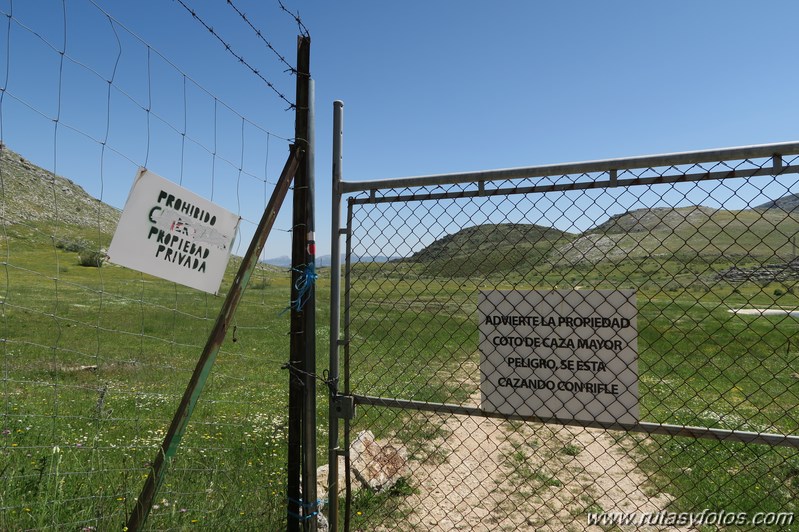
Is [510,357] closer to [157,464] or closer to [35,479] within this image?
[157,464]

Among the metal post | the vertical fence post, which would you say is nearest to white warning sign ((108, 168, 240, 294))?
the vertical fence post

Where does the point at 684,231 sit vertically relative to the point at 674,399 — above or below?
above

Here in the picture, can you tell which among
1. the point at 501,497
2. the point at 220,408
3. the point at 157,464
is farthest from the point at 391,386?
the point at 157,464

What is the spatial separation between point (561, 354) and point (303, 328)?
1495 millimetres

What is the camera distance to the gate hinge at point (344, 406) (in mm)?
3072

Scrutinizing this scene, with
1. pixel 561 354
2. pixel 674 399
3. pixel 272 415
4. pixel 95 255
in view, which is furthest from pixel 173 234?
pixel 674 399

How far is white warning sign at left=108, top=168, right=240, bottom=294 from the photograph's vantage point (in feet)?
7.45

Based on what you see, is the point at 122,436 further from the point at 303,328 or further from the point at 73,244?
the point at 73,244

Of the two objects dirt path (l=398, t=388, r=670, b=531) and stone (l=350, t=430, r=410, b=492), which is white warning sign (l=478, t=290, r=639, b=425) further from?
stone (l=350, t=430, r=410, b=492)

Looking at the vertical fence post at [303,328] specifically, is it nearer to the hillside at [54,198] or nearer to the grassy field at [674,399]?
the grassy field at [674,399]

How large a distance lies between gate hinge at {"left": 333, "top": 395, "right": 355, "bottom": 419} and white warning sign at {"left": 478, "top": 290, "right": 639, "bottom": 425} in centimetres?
82

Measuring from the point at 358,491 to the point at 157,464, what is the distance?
227 centimetres

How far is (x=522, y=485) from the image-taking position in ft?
16.3

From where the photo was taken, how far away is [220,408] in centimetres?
717
